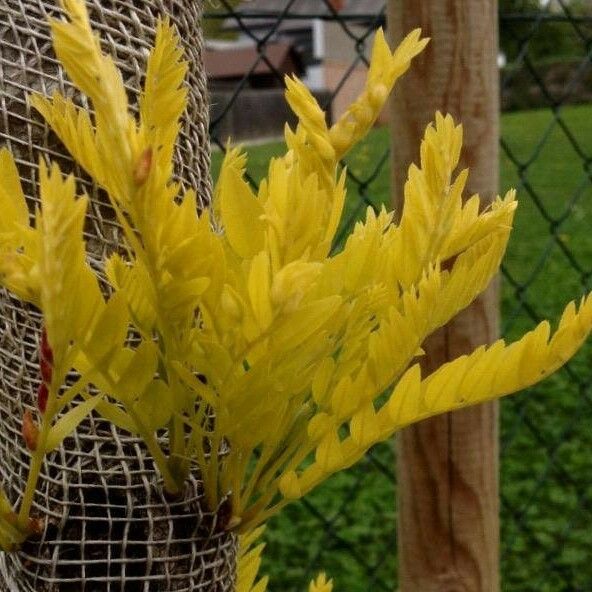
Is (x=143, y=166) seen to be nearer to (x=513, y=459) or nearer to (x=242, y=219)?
(x=242, y=219)

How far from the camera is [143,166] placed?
24cm

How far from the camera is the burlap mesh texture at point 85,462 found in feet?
1.17

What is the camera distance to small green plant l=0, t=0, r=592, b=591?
0.25 metres

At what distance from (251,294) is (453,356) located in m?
0.48

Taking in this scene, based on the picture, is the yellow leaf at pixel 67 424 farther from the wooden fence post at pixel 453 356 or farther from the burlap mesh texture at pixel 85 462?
the wooden fence post at pixel 453 356

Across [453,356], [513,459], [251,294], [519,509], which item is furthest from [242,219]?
[513,459]

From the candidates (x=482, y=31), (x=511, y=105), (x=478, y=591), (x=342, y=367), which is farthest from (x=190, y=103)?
(x=511, y=105)

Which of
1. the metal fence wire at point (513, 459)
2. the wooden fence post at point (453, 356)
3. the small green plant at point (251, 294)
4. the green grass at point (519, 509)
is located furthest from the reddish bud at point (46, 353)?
the green grass at point (519, 509)

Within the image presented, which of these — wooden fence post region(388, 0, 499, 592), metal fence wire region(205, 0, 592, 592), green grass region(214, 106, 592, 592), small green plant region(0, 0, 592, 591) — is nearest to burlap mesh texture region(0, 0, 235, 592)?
small green plant region(0, 0, 592, 591)

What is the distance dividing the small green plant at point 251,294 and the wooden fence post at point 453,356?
1.20 ft

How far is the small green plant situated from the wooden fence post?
366 mm

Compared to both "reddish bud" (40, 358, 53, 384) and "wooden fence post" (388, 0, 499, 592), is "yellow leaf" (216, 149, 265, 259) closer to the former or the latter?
"reddish bud" (40, 358, 53, 384)

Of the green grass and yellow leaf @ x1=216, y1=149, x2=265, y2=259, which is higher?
the green grass

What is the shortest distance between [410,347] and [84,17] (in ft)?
0.47
